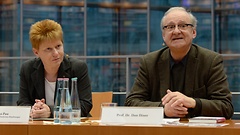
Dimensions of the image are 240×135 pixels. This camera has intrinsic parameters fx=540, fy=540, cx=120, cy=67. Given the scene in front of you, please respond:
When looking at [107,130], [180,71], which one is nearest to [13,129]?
[107,130]

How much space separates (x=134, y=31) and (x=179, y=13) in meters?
6.28

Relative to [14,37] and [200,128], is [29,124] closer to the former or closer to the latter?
[200,128]

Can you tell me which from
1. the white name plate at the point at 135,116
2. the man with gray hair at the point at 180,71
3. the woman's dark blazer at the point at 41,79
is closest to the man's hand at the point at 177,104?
the man with gray hair at the point at 180,71

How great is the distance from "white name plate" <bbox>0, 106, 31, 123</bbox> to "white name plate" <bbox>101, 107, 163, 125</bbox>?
1.18 feet

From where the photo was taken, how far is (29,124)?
222 centimetres

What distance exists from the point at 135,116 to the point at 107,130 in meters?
0.14

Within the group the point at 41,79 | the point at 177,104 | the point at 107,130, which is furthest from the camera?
the point at 41,79

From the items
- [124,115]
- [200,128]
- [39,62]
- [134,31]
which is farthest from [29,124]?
[134,31]

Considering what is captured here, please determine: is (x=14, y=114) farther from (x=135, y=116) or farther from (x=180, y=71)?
(x=180, y=71)

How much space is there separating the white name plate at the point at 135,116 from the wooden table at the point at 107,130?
0.26 ft

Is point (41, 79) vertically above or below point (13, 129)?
above

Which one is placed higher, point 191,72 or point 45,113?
point 191,72

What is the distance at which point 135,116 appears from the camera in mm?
2182

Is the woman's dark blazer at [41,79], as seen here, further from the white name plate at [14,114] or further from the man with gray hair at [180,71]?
the white name plate at [14,114]
